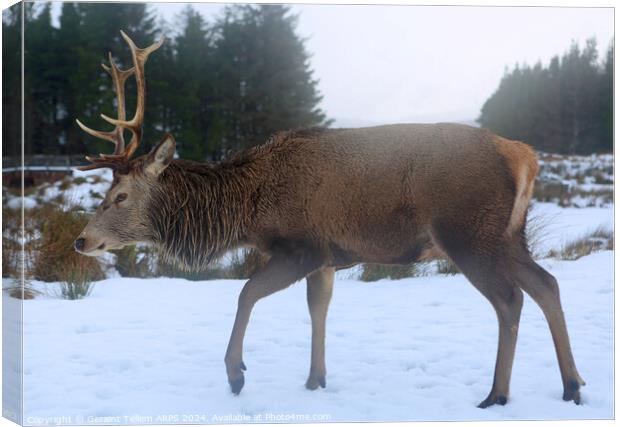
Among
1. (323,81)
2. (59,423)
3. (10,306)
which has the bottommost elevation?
(59,423)

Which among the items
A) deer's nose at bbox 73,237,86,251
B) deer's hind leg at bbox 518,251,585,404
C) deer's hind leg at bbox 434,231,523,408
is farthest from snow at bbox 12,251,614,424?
deer's nose at bbox 73,237,86,251

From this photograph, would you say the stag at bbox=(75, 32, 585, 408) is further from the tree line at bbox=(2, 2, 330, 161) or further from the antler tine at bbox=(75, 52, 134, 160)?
→ the tree line at bbox=(2, 2, 330, 161)

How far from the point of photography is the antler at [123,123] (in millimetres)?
5066

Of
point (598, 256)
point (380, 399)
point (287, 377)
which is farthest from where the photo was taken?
point (598, 256)

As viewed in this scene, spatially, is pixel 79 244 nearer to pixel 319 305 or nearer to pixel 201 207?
pixel 201 207

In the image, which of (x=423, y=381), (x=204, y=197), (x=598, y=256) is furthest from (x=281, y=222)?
(x=598, y=256)

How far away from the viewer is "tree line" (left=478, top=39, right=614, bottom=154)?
5535 millimetres

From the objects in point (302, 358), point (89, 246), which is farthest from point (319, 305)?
point (89, 246)

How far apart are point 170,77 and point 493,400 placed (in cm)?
353

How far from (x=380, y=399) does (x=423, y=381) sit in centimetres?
40

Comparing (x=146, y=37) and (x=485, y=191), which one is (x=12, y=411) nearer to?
(x=146, y=37)

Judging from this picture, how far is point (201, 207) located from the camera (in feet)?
16.9

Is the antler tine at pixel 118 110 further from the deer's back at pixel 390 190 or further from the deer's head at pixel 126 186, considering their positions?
the deer's back at pixel 390 190

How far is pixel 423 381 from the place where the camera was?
5074 millimetres
